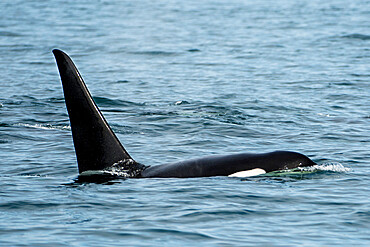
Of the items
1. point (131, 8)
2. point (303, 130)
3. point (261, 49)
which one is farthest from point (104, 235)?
point (131, 8)

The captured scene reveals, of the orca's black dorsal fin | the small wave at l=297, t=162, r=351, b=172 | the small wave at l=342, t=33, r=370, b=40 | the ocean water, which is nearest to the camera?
the ocean water

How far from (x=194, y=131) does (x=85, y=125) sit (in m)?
5.67

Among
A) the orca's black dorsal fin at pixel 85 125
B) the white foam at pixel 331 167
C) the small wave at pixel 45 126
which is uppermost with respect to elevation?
the orca's black dorsal fin at pixel 85 125

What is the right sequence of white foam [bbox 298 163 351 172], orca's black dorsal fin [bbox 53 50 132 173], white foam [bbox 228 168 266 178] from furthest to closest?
white foam [bbox 298 163 351 172]
white foam [bbox 228 168 266 178]
orca's black dorsal fin [bbox 53 50 132 173]

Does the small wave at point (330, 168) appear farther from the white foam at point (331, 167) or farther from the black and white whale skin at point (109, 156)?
the black and white whale skin at point (109, 156)

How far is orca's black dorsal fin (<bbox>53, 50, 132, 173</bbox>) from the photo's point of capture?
424 inches

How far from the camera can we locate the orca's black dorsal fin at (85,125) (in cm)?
1078

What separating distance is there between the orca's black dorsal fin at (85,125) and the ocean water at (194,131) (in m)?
0.37

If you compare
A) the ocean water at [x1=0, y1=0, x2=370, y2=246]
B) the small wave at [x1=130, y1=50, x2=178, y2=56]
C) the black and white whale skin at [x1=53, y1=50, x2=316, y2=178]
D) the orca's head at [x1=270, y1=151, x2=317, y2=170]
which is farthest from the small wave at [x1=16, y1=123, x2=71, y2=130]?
the small wave at [x1=130, y1=50, x2=178, y2=56]

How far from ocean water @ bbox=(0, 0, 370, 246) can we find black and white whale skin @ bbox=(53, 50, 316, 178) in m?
0.19

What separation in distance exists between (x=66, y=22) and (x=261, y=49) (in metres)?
17.2

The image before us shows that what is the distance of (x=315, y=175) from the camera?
1171 centimetres

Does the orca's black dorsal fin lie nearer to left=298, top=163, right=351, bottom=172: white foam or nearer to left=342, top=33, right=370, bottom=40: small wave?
left=298, top=163, right=351, bottom=172: white foam

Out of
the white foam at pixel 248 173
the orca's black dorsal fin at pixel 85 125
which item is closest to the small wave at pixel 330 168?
the white foam at pixel 248 173
